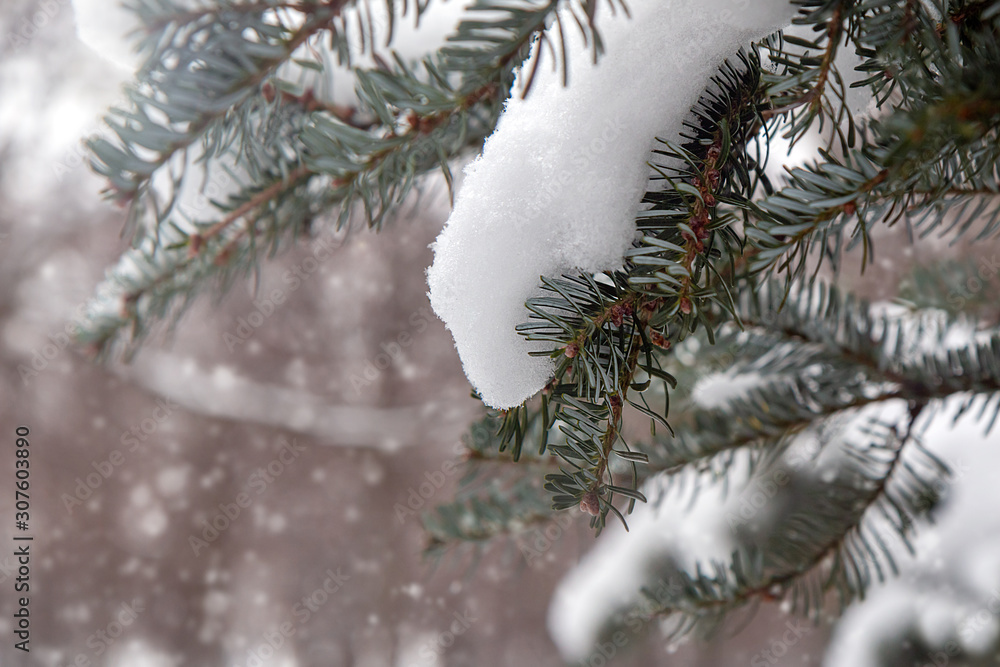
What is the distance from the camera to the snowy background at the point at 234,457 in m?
0.99

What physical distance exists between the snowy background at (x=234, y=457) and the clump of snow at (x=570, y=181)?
0.81 m

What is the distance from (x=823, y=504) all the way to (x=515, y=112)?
0.28m

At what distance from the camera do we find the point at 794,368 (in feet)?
1.11

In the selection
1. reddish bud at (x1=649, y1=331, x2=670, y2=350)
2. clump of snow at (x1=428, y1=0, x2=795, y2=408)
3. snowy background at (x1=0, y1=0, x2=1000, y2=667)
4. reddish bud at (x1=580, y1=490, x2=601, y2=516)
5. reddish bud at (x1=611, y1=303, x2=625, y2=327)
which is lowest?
snowy background at (x1=0, y1=0, x2=1000, y2=667)

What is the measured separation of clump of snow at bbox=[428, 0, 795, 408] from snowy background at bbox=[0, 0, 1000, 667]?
81 centimetres

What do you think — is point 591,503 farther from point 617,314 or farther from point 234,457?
point 234,457

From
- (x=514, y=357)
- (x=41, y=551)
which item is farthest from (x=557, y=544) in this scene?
(x=514, y=357)

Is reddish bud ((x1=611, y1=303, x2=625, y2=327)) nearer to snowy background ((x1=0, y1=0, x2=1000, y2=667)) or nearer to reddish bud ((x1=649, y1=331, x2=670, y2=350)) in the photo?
reddish bud ((x1=649, y1=331, x2=670, y2=350))

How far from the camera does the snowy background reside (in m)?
0.99

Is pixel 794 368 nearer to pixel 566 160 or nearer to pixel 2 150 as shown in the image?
pixel 566 160

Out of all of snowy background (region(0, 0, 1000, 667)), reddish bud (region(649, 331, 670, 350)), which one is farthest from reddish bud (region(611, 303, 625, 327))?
snowy background (region(0, 0, 1000, 667))

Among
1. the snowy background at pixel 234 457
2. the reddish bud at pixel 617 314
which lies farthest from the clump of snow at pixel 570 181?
the snowy background at pixel 234 457

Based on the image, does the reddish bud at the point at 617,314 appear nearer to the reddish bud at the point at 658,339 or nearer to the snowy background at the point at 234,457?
the reddish bud at the point at 658,339

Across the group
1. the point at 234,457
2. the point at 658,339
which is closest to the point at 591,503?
the point at 658,339
